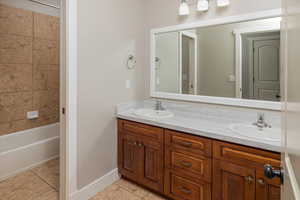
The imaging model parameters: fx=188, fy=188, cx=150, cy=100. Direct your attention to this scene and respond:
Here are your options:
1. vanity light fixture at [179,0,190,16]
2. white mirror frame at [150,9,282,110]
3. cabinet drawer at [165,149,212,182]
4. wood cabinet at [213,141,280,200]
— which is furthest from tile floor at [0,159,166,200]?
vanity light fixture at [179,0,190,16]

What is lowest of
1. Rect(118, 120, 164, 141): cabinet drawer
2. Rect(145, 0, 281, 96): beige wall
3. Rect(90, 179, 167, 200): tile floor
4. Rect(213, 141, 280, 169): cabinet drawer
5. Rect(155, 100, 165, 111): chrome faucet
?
Rect(90, 179, 167, 200): tile floor

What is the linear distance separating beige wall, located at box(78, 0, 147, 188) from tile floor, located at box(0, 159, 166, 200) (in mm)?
230

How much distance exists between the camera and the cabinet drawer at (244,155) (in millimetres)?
1287

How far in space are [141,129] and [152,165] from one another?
0.38 meters

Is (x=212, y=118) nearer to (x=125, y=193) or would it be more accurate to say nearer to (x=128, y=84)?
(x=128, y=84)

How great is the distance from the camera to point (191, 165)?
5.47ft

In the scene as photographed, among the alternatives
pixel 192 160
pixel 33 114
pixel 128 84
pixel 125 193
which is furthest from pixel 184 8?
pixel 33 114

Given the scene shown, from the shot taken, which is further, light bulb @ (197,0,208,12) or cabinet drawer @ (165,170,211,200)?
light bulb @ (197,0,208,12)

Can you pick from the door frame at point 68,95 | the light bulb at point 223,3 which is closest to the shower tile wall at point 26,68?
the door frame at point 68,95

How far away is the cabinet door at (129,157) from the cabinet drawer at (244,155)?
871 mm

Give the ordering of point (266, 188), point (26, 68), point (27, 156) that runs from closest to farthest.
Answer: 1. point (266, 188)
2. point (27, 156)
3. point (26, 68)

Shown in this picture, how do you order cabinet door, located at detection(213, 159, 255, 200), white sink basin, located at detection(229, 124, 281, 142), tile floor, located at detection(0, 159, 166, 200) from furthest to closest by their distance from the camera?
tile floor, located at detection(0, 159, 166, 200), white sink basin, located at detection(229, 124, 281, 142), cabinet door, located at detection(213, 159, 255, 200)

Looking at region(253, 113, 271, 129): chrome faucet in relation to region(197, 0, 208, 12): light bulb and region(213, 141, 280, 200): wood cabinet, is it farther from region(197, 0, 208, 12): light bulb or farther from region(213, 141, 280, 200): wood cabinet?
region(197, 0, 208, 12): light bulb

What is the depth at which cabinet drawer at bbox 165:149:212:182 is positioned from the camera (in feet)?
5.18
